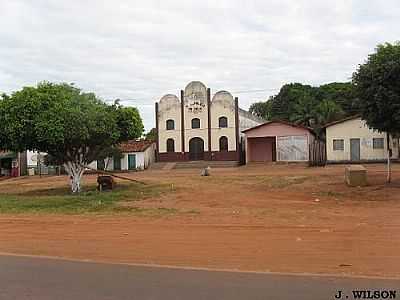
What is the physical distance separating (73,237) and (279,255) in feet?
18.5

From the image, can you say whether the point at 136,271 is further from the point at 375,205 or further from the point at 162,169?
the point at 162,169

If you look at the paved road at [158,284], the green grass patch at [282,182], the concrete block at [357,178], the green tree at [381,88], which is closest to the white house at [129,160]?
the green grass patch at [282,182]

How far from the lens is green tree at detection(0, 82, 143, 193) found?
91.9 feet

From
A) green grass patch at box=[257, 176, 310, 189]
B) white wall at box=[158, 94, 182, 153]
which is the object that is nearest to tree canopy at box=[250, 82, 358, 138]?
white wall at box=[158, 94, 182, 153]

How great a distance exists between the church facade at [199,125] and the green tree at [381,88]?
34.7 m

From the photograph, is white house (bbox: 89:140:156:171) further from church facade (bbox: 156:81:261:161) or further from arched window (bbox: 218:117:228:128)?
arched window (bbox: 218:117:228:128)

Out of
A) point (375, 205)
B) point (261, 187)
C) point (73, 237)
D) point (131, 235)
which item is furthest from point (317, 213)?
point (261, 187)

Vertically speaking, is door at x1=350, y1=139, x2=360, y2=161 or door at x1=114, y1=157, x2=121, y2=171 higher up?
door at x1=350, y1=139, x2=360, y2=161

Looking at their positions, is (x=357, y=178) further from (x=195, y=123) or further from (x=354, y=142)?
(x=195, y=123)

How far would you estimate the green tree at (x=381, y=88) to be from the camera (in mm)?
22562

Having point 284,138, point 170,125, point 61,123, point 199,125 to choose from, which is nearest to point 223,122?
point 199,125

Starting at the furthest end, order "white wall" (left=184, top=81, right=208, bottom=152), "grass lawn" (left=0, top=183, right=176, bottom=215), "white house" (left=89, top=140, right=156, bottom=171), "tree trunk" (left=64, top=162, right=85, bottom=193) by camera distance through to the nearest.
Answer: "white wall" (left=184, top=81, right=208, bottom=152) → "white house" (left=89, top=140, right=156, bottom=171) → "tree trunk" (left=64, top=162, right=85, bottom=193) → "grass lawn" (left=0, top=183, right=176, bottom=215)

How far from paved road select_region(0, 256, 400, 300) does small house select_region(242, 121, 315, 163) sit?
46029 mm

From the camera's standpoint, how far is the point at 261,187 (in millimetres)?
28109
